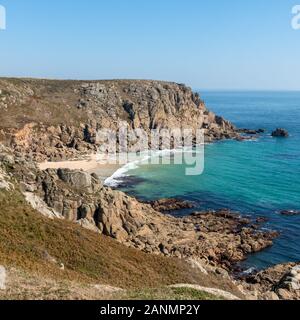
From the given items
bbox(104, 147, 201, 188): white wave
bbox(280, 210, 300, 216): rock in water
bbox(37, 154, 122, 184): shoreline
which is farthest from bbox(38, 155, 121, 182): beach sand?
bbox(280, 210, 300, 216): rock in water

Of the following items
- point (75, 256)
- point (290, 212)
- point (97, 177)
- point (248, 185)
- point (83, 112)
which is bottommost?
point (290, 212)

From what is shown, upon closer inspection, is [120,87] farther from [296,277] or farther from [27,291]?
[27,291]

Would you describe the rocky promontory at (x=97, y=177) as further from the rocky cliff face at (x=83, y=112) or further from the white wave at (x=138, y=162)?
the white wave at (x=138, y=162)

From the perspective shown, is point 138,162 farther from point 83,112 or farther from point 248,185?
point 83,112

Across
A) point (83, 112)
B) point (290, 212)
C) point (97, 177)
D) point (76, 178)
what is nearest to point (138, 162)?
point (83, 112)

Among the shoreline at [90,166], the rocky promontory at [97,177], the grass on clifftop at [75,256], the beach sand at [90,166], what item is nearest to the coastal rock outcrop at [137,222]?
the rocky promontory at [97,177]

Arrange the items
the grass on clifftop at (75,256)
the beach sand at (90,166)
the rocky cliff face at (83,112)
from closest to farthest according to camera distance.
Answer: the grass on clifftop at (75,256) < the beach sand at (90,166) < the rocky cliff face at (83,112)
